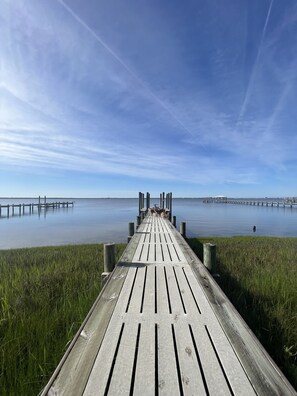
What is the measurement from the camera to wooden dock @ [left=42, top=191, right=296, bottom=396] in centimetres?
204

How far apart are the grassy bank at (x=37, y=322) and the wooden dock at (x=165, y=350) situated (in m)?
1.06

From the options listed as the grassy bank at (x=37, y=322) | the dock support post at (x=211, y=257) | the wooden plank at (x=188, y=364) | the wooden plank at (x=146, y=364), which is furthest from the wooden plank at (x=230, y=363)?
the dock support post at (x=211, y=257)

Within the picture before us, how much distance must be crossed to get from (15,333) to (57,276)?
356 cm

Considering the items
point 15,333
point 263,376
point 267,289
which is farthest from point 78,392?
point 267,289

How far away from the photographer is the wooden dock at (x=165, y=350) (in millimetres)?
2035

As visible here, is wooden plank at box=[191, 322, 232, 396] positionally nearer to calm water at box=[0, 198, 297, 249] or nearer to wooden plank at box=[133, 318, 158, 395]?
wooden plank at box=[133, 318, 158, 395]

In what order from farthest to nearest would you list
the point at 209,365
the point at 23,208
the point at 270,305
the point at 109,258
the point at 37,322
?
the point at 23,208
the point at 109,258
the point at 270,305
the point at 37,322
the point at 209,365

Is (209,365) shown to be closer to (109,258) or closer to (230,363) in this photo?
(230,363)

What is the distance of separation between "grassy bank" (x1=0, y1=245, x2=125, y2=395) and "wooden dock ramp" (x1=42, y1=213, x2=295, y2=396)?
3.47ft

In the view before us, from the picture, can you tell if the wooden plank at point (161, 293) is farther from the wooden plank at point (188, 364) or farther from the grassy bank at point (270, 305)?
the grassy bank at point (270, 305)

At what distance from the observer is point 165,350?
2.50 meters

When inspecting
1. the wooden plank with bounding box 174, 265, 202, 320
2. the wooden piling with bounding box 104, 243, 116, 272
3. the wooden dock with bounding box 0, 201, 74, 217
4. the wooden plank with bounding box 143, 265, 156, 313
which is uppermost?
the wooden piling with bounding box 104, 243, 116, 272

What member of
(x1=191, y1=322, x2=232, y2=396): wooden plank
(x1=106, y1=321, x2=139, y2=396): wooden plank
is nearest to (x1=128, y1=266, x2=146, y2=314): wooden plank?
(x1=106, y1=321, x2=139, y2=396): wooden plank

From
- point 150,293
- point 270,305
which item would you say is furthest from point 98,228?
point 150,293
